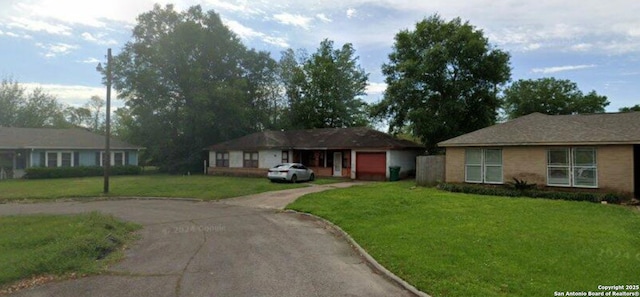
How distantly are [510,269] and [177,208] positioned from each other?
13.6 metres

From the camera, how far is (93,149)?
37.2 metres

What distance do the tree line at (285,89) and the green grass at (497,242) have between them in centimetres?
1821

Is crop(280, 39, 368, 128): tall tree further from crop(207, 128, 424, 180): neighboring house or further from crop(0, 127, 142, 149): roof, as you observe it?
crop(0, 127, 142, 149): roof

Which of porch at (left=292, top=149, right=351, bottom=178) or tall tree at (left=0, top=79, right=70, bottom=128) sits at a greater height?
tall tree at (left=0, top=79, right=70, bottom=128)

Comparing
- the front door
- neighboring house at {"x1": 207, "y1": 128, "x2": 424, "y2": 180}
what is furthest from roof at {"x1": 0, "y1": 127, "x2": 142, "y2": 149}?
the front door

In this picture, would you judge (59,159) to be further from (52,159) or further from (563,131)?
(563,131)

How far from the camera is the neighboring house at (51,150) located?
3334 cm

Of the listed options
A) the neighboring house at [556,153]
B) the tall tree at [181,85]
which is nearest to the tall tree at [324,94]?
the tall tree at [181,85]

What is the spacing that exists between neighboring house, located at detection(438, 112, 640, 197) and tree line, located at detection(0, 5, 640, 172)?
10.3 m

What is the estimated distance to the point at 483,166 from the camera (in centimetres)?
2061

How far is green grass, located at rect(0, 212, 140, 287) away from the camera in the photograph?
7166 mm

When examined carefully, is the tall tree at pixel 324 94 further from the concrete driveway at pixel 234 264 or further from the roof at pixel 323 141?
the concrete driveway at pixel 234 264

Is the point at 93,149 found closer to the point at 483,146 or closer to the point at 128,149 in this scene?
the point at 128,149

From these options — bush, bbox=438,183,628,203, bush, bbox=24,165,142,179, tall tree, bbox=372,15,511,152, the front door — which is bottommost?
bush, bbox=438,183,628,203
